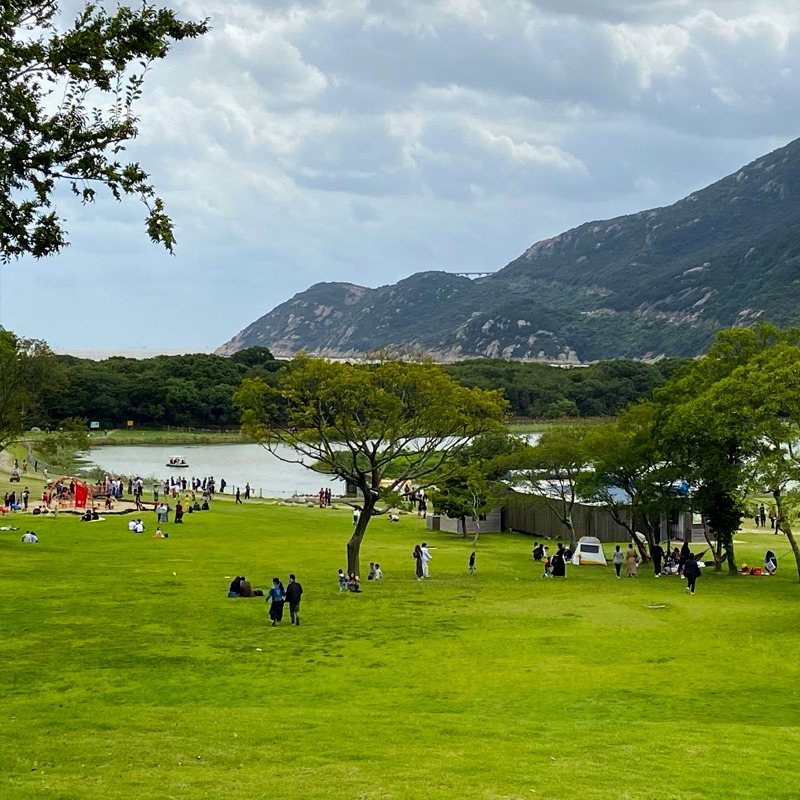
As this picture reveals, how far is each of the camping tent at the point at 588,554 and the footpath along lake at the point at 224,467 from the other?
121 feet

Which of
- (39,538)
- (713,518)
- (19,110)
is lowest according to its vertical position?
(39,538)

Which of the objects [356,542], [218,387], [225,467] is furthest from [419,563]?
[218,387]

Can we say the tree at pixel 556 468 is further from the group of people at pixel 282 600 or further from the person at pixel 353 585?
the group of people at pixel 282 600

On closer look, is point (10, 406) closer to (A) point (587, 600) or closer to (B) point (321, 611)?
(B) point (321, 611)

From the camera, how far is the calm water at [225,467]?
273 ft

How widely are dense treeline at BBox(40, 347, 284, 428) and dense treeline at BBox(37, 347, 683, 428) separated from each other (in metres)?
0.13

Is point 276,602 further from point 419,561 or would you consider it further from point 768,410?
point 768,410

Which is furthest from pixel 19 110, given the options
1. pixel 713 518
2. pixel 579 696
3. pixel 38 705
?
pixel 713 518

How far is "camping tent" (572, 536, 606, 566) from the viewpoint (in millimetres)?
36188

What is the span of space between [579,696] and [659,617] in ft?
27.6

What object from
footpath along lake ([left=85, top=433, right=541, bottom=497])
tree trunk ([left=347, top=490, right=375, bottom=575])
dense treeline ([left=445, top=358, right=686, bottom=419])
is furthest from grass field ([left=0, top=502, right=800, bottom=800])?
dense treeline ([left=445, top=358, right=686, bottom=419])

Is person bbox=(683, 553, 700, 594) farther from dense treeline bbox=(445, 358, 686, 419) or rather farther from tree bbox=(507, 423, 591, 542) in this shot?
dense treeline bbox=(445, 358, 686, 419)

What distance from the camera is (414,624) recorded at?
71.0 ft

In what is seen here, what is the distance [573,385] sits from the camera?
6171 inches
